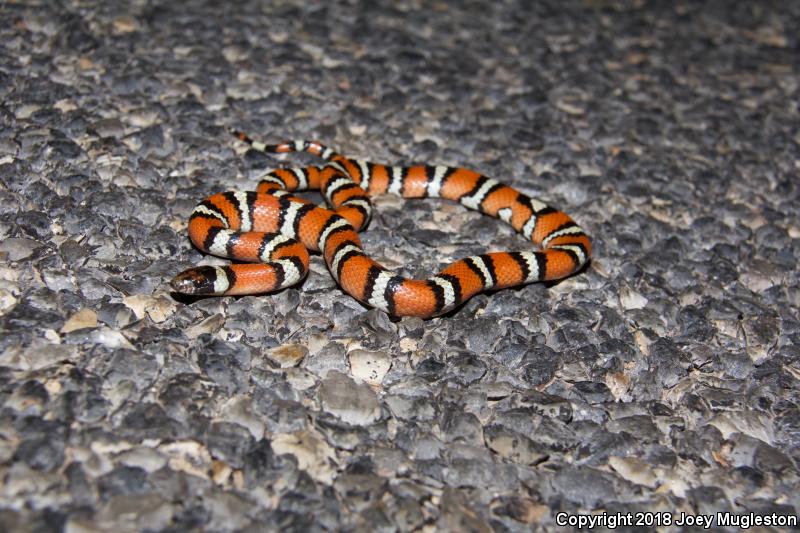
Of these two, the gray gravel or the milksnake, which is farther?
the milksnake

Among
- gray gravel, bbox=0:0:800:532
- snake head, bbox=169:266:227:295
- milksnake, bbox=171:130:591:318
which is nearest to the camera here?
gray gravel, bbox=0:0:800:532

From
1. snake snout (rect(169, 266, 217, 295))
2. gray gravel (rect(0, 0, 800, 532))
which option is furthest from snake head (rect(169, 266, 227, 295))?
gray gravel (rect(0, 0, 800, 532))

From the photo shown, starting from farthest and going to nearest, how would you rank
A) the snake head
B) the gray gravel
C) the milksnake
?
the milksnake → the snake head → the gray gravel

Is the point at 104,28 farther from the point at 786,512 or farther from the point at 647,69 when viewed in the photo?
the point at 786,512

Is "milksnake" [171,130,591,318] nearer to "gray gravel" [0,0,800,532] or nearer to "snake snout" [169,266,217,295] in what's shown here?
"snake snout" [169,266,217,295]

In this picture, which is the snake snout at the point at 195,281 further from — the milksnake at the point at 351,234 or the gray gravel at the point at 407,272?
the gray gravel at the point at 407,272

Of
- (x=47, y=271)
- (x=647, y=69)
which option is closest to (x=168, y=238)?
(x=47, y=271)

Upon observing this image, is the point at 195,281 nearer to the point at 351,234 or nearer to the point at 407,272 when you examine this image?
the point at 351,234
